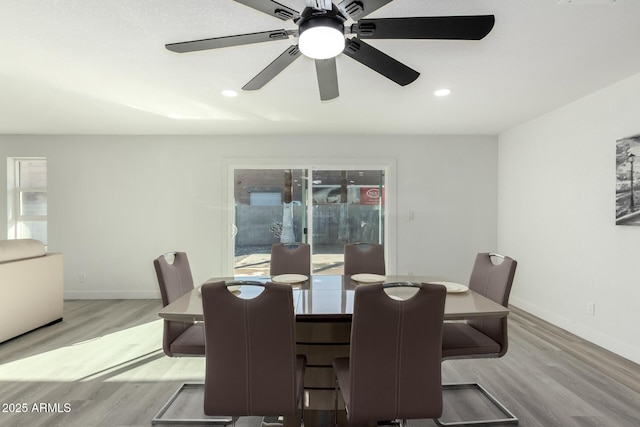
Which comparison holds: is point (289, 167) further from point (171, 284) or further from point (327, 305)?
point (327, 305)

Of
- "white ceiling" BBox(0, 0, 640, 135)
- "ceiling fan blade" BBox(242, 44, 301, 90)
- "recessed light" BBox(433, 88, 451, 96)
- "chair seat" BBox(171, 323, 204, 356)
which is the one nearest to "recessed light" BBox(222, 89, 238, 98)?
"white ceiling" BBox(0, 0, 640, 135)

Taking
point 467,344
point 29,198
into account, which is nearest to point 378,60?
point 467,344

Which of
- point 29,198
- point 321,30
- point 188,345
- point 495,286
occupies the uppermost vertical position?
point 321,30

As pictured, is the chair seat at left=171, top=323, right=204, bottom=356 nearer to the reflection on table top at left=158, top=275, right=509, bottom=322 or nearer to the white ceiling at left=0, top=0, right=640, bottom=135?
the reflection on table top at left=158, top=275, right=509, bottom=322

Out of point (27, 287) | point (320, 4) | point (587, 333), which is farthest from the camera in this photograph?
point (27, 287)

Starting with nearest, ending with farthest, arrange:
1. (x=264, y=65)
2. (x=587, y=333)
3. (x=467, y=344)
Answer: (x=467, y=344) < (x=264, y=65) < (x=587, y=333)

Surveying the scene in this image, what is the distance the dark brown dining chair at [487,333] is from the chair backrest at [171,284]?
5.25ft

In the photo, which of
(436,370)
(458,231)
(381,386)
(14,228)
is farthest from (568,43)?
(14,228)

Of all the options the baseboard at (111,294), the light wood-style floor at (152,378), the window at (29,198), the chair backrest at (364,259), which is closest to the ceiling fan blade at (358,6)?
the chair backrest at (364,259)

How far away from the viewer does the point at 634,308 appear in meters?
2.81

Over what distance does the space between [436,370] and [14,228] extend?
6.08 metres

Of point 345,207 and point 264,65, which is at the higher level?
point 264,65

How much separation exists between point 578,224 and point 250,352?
11.7ft

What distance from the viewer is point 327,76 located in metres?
1.94
